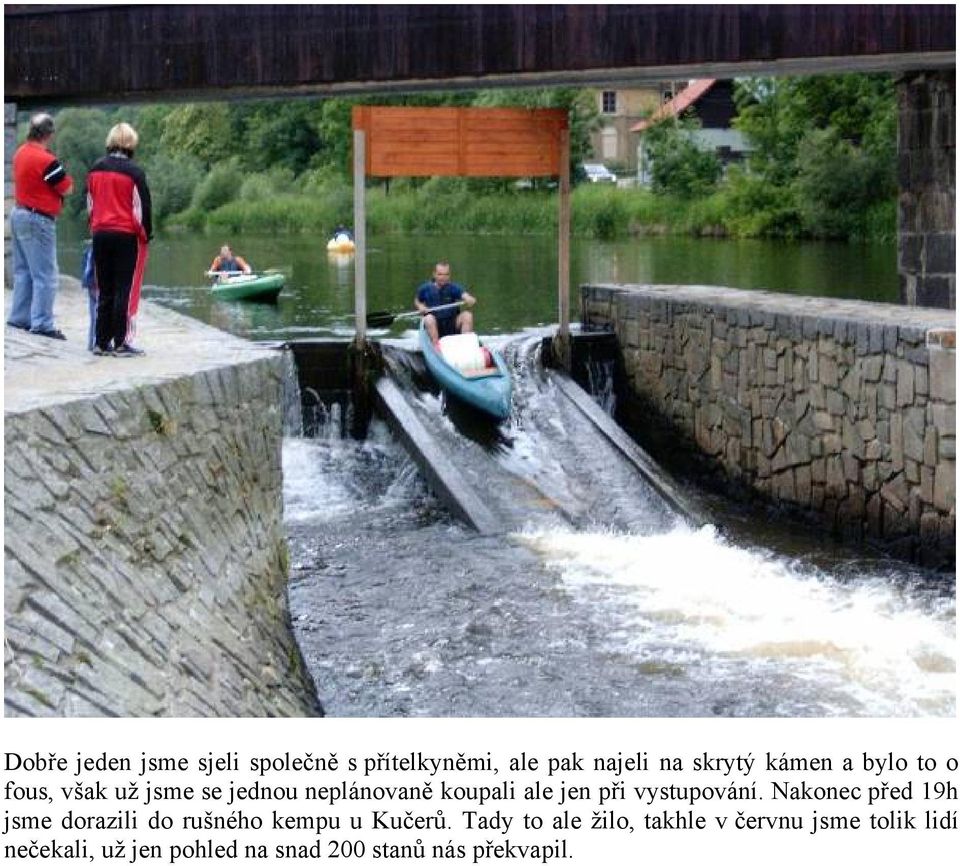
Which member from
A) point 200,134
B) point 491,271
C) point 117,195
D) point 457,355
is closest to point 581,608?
point 117,195

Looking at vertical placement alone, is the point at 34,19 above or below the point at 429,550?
above

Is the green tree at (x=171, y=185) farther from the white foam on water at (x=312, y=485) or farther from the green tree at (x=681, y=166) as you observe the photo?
the white foam on water at (x=312, y=485)

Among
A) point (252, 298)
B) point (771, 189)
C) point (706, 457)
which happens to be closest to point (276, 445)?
point (706, 457)

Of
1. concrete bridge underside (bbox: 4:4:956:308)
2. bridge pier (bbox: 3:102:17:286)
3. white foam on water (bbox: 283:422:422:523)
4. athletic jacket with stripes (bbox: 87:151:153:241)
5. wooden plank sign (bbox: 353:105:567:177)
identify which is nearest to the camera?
athletic jacket with stripes (bbox: 87:151:153:241)

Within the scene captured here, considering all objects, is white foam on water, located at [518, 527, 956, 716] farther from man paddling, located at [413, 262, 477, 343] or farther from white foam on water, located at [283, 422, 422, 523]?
man paddling, located at [413, 262, 477, 343]

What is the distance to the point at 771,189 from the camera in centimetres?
5191

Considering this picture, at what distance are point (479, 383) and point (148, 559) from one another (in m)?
8.00

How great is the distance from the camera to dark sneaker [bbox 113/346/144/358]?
32.3 ft

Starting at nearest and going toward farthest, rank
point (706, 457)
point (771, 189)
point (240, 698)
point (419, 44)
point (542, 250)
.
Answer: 1. point (240, 698)
2. point (706, 457)
3. point (419, 44)
4. point (542, 250)
5. point (771, 189)

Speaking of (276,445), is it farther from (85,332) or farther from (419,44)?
(419,44)

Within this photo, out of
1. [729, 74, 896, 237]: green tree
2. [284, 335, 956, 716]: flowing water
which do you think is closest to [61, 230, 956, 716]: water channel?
[284, 335, 956, 716]: flowing water

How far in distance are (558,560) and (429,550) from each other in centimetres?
99

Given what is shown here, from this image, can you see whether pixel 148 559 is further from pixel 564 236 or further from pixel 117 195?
pixel 564 236

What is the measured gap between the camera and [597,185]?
57.6 m
